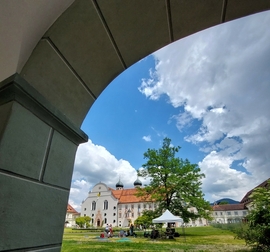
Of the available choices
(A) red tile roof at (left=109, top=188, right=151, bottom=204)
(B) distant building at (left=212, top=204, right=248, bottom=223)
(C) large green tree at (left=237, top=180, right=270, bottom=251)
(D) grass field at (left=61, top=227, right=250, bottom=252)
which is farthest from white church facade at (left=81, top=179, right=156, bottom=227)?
(C) large green tree at (left=237, top=180, right=270, bottom=251)

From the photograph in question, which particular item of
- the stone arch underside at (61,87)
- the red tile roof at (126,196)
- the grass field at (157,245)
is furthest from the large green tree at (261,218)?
the red tile roof at (126,196)

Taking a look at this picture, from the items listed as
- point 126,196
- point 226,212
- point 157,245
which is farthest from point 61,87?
point 226,212

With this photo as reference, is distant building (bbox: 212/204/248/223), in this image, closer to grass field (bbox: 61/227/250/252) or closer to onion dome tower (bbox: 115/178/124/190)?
onion dome tower (bbox: 115/178/124/190)

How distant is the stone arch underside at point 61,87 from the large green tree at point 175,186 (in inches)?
728

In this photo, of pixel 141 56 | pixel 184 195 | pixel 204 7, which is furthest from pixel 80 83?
pixel 184 195

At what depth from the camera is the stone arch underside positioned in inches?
42.8

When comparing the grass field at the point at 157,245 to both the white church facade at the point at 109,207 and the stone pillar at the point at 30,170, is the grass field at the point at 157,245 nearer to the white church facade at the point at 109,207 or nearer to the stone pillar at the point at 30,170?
the stone pillar at the point at 30,170

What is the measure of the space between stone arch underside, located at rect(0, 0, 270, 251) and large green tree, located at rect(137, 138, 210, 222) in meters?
18.5

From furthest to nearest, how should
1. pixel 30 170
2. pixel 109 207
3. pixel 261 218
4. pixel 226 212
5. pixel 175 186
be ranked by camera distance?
1. pixel 226 212
2. pixel 109 207
3. pixel 175 186
4. pixel 261 218
5. pixel 30 170

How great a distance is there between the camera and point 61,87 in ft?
4.87

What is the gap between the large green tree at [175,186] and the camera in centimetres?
1873

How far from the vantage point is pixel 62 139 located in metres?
1.48

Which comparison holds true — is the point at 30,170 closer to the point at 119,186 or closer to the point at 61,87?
the point at 61,87

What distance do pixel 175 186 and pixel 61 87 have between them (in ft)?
63.2
